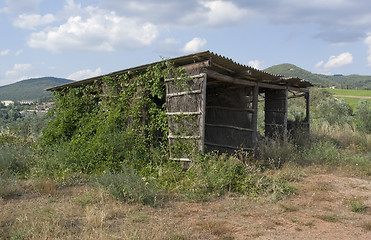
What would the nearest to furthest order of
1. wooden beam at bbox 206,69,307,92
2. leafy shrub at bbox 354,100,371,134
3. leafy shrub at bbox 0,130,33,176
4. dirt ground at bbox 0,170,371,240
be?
1. dirt ground at bbox 0,170,371,240
2. wooden beam at bbox 206,69,307,92
3. leafy shrub at bbox 0,130,33,176
4. leafy shrub at bbox 354,100,371,134

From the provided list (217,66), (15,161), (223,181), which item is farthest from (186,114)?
(15,161)

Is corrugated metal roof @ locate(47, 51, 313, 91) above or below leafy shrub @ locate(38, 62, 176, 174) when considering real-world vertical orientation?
above

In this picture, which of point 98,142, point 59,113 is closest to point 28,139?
point 59,113

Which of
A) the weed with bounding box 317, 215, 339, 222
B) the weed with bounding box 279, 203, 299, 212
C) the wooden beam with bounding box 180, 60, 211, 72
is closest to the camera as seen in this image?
the weed with bounding box 317, 215, 339, 222

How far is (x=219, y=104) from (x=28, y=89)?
71.1m

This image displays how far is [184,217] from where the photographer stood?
4527 millimetres

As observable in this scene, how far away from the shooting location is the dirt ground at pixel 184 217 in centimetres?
377

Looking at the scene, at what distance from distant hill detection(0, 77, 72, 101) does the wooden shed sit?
5526 cm

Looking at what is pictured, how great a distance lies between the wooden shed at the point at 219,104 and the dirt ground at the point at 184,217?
2.02m

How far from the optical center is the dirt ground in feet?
12.4

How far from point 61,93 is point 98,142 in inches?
150

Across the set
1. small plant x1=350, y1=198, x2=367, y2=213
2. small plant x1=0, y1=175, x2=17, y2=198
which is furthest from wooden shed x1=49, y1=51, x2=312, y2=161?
small plant x1=0, y1=175, x2=17, y2=198

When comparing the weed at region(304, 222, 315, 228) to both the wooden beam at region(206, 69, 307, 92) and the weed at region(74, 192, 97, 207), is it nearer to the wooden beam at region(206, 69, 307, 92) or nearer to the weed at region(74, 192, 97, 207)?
the weed at region(74, 192, 97, 207)

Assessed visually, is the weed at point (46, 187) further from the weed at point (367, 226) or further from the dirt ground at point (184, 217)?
the weed at point (367, 226)
